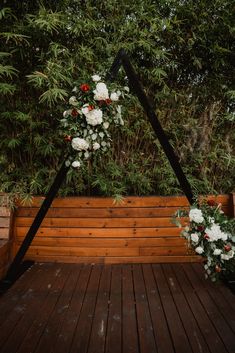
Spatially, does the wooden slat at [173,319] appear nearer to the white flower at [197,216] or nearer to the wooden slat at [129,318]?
the wooden slat at [129,318]

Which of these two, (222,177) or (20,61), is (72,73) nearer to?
(20,61)

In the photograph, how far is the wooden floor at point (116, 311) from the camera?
173 cm

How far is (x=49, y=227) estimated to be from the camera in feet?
9.73

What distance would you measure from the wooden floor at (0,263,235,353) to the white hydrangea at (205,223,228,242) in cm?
47

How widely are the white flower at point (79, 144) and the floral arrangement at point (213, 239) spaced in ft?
2.94

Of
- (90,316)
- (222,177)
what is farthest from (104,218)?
(222,177)

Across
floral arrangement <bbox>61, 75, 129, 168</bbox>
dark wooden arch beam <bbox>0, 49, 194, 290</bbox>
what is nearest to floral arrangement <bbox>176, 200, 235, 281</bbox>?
dark wooden arch beam <bbox>0, 49, 194, 290</bbox>

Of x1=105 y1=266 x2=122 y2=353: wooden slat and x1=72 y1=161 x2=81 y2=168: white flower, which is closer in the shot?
x1=105 y1=266 x2=122 y2=353: wooden slat

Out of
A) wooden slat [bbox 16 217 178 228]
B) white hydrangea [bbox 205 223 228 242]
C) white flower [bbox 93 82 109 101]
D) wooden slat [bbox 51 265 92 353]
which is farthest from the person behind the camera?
wooden slat [bbox 16 217 178 228]

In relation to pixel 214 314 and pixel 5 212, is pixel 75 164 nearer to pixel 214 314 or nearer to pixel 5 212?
pixel 5 212

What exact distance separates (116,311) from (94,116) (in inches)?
52.3

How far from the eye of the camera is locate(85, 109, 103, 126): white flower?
209 cm

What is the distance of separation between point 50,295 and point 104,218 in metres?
0.88

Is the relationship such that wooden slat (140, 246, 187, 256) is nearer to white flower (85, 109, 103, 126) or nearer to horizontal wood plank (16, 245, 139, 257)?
horizontal wood plank (16, 245, 139, 257)
